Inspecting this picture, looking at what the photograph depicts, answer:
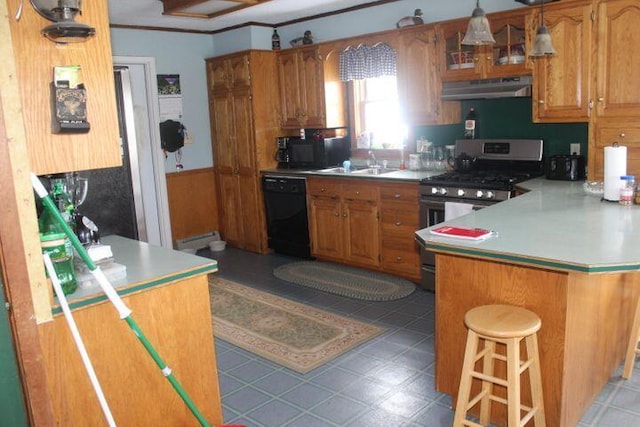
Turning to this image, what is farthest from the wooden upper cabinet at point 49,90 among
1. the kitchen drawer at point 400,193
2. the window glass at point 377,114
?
the window glass at point 377,114

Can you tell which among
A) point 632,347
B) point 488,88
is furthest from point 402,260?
point 632,347

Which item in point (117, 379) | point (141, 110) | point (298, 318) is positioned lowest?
point (298, 318)

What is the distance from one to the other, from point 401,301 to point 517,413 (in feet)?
6.81

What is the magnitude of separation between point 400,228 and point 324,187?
92 centimetres

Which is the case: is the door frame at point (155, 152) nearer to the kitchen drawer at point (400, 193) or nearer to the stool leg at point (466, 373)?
the kitchen drawer at point (400, 193)

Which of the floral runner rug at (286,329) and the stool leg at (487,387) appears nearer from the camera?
the stool leg at (487,387)

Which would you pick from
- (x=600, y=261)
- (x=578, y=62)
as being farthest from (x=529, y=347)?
(x=578, y=62)

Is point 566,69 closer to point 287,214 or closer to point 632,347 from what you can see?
point 632,347

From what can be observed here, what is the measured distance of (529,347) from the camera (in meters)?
2.25

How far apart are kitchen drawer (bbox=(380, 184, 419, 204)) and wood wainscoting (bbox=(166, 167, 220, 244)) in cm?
244

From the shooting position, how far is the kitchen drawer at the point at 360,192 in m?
4.79

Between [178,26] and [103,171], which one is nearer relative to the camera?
[103,171]

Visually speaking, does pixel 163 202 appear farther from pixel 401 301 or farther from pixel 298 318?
pixel 401 301

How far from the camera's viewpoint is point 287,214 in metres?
5.59
